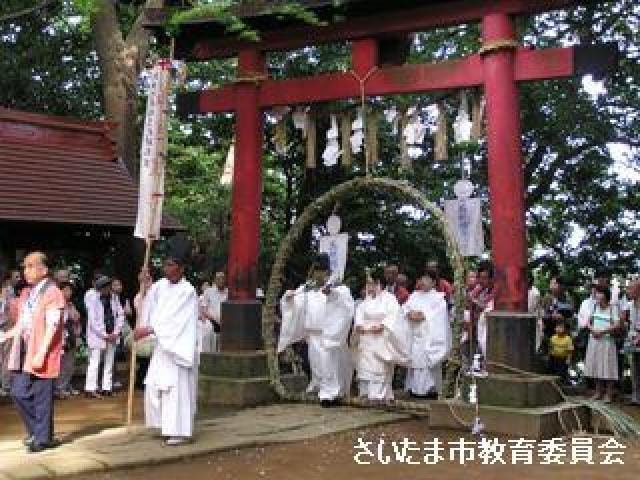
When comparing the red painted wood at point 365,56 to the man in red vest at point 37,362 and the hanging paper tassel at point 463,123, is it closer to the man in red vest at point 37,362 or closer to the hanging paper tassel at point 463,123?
the hanging paper tassel at point 463,123

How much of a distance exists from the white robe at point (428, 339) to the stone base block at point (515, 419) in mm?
2107

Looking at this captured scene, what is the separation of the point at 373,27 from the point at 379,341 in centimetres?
393

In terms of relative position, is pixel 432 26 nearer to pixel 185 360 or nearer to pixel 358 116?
pixel 358 116

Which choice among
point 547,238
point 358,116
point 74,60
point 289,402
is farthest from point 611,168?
point 74,60

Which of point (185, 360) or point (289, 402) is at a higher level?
point (185, 360)

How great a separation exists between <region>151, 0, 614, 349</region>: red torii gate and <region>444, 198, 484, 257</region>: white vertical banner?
1066 millimetres

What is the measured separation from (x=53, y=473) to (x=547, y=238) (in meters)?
14.5

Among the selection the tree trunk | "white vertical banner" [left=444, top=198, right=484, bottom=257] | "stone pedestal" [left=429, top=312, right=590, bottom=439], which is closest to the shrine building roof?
the tree trunk

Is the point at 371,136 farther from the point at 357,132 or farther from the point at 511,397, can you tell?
the point at 511,397

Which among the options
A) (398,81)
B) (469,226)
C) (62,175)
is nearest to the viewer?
(398,81)

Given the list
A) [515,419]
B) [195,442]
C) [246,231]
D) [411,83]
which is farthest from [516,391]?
[246,231]

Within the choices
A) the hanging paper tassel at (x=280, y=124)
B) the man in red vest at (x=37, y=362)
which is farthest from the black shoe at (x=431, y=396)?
the man in red vest at (x=37, y=362)

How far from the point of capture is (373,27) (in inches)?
400

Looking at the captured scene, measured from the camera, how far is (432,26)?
9750mm
